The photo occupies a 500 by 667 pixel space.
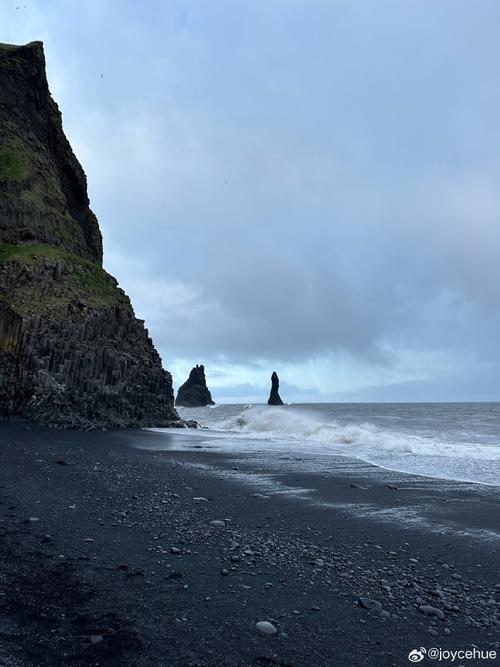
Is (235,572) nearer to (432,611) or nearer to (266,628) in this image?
(266,628)

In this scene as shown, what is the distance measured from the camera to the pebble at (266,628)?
5008 millimetres

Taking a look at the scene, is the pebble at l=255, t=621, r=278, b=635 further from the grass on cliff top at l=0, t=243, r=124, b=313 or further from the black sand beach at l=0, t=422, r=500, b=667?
the grass on cliff top at l=0, t=243, r=124, b=313

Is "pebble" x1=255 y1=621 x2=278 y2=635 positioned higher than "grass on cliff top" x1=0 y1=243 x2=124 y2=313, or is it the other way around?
"grass on cliff top" x1=0 y1=243 x2=124 y2=313

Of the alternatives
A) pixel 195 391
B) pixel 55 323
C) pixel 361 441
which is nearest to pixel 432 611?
pixel 361 441

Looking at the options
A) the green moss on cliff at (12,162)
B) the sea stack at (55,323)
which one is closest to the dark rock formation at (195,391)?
the sea stack at (55,323)

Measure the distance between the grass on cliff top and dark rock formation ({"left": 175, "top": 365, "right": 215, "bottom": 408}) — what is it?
492 ft

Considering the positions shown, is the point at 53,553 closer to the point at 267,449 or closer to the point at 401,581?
the point at 401,581

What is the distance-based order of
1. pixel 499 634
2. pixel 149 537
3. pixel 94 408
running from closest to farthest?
pixel 499 634, pixel 149 537, pixel 94 408

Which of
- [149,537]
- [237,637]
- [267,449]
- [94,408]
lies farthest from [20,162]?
[237,637]

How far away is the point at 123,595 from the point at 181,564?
138cm

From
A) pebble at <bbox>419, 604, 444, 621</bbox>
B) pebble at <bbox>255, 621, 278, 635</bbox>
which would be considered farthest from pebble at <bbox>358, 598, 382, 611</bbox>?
pebble at <bbox>255, 621, 278, 635</bbox>

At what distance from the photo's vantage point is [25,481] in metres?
11.4

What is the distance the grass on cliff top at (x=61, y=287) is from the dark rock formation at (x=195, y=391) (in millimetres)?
150103

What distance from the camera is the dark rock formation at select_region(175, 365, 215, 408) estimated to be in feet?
612
